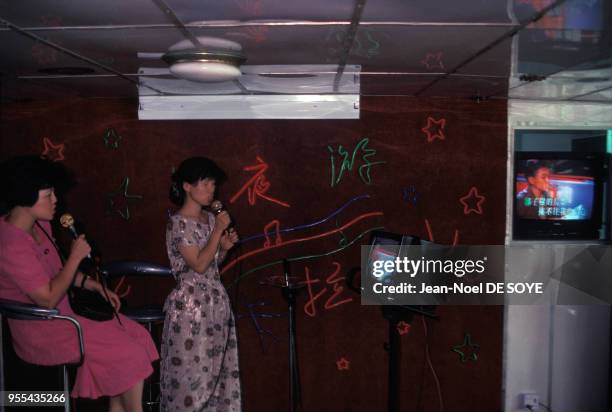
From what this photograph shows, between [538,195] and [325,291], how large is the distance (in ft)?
5.44

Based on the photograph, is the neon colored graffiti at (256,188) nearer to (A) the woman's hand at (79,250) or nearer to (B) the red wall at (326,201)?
(B) the red wall at (326,201)

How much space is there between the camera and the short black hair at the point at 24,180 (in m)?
2.28

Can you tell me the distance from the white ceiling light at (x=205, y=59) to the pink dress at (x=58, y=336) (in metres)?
1.01

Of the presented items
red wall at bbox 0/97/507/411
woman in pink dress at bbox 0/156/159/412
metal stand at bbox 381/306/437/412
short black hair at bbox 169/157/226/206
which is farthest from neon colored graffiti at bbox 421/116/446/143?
woman in pink dress at bbox 0/156/159/412

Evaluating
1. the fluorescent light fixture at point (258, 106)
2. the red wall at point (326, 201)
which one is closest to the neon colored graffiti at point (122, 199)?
the red wall at point (326, 201)

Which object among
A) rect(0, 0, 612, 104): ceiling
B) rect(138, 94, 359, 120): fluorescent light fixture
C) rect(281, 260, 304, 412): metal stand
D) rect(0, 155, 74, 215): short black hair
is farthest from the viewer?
rect(138, 94, 359, 120): fluorescent light fixture

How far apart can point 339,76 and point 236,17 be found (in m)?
1.19

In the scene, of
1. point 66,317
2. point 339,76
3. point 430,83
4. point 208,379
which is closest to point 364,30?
point 339,76

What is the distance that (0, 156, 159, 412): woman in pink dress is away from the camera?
7.29 feet

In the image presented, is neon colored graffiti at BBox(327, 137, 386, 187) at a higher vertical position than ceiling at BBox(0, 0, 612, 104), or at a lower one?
lower

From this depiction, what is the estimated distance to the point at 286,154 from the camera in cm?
367

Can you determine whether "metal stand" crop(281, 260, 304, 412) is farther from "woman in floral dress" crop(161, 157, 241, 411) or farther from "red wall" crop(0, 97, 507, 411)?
"woman in floral dress" crop(161, 157, 241, 411)

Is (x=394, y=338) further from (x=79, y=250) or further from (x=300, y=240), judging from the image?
(x=79, y=250)

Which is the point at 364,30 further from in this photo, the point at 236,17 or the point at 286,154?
the point at 286,154
